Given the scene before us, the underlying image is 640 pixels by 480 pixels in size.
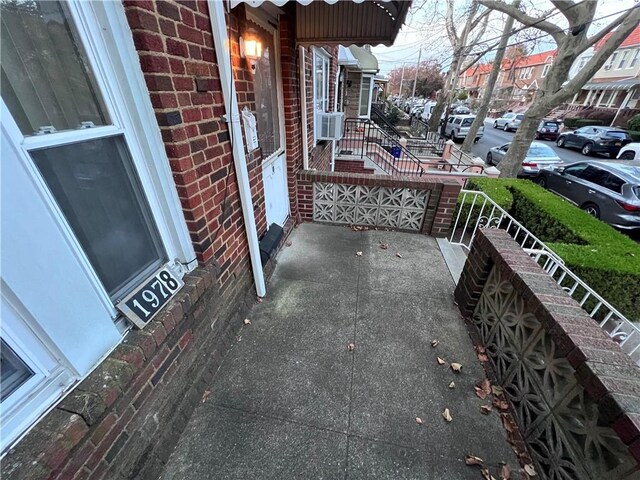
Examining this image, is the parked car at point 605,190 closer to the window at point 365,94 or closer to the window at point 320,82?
the window at point 320,82

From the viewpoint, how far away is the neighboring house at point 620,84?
24.1m

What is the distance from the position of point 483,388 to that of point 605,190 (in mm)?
8209

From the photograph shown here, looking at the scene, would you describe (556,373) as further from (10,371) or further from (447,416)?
(10,371)

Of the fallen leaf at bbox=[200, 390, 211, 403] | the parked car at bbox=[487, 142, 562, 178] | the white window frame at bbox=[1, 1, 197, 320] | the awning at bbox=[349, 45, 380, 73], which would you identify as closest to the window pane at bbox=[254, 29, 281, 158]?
the white window frame at bbox=[1, 1, 197, 320]

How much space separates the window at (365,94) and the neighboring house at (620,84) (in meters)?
25.1

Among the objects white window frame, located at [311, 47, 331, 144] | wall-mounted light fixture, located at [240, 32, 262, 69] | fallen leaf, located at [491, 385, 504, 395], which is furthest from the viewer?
white window frame, located at [311, 47, 331, 144]

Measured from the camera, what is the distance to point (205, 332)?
2.05 meters

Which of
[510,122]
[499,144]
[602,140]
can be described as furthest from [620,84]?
[499,144]

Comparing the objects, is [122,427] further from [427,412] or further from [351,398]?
[427,412]

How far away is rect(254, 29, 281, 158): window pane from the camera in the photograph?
9.53ft

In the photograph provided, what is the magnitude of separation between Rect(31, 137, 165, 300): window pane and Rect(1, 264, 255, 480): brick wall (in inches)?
12.6

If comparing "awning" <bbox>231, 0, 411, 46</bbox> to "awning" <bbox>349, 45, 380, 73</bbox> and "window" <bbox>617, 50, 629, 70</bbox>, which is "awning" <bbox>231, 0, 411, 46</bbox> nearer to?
"awning" <bbox>349, 45, 380, 73</bbox>

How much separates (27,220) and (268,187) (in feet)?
8.17

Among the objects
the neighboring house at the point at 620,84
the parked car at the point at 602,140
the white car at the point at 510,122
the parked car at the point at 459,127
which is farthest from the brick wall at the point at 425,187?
the neighboring house at the point at 620,84
